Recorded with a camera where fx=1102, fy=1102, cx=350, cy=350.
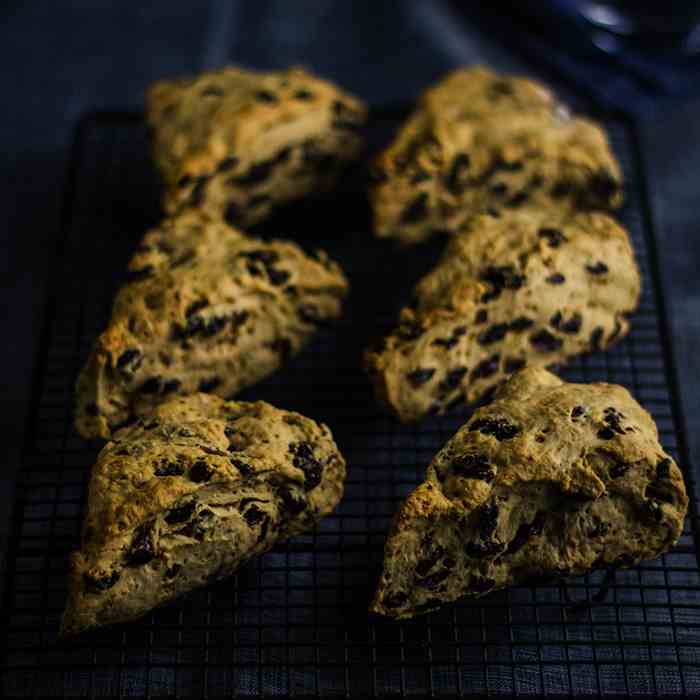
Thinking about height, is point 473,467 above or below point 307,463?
above

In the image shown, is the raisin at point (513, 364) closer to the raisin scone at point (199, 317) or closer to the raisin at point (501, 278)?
the raisin at point (501, 278)

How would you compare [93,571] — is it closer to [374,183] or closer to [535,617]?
[535,617]

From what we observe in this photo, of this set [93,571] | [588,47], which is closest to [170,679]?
[93,571]

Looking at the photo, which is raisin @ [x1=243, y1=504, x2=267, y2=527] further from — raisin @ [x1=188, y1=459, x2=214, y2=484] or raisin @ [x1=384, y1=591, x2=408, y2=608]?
raisin @ [x1=384, y1=591, x2=408, y2=608]

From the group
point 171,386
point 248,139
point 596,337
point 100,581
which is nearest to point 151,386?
point 171,386

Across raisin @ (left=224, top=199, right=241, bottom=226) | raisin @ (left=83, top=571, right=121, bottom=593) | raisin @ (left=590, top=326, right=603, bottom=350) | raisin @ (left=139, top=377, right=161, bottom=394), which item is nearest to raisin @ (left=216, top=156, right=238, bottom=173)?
raisin @ (left=224, top=199, right=241, bottom=226)

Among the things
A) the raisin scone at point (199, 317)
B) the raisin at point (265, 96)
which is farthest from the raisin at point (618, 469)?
the raisin at point (265, 96)

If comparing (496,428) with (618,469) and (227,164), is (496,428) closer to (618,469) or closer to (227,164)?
(618,469)
